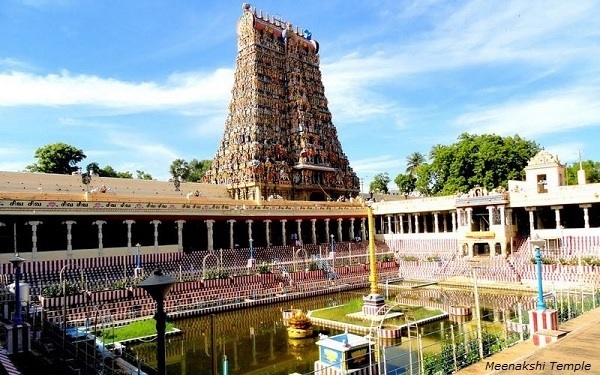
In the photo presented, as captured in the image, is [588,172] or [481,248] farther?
[588,172]

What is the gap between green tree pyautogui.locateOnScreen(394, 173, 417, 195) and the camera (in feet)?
240

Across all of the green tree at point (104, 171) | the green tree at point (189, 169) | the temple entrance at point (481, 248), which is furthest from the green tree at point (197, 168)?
the temple entrance at point (481, 248)

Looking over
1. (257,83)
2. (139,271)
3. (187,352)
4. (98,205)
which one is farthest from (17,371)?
(257,83)

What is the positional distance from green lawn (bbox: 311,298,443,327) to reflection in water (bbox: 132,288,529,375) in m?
0.84

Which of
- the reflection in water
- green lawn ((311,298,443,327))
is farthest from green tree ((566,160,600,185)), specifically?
green lawn ((311,298,443,327))

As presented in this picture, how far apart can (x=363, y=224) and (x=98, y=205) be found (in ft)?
98.1

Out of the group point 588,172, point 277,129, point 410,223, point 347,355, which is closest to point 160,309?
point 347,355

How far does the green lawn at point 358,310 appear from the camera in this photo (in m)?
21.3

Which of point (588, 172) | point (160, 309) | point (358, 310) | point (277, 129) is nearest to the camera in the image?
point (160, 309)

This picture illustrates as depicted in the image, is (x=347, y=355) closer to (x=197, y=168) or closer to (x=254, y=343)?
(x=254, y=343)

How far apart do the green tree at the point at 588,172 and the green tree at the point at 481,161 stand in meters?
7.06

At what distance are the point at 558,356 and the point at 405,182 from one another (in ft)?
206

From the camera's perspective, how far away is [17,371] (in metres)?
10.6

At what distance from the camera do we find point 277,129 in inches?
2157
